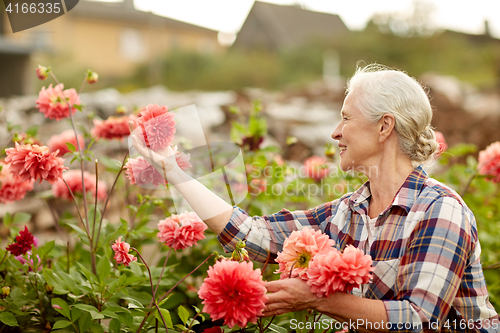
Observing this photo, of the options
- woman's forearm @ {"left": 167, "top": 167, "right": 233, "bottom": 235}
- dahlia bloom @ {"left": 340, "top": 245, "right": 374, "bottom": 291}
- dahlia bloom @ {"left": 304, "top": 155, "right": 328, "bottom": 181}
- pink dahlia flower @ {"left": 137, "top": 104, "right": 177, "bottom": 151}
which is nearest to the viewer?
dahlia bloom @ {"left": 340, "top": 245, "right": 374, "bottom": 291}

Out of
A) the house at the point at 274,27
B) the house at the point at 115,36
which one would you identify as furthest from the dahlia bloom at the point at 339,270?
the house at the point at 274,27

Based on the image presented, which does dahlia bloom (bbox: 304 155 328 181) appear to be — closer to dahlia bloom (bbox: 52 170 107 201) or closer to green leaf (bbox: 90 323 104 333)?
dahlia bloom (bbox: 52 170 107 201)

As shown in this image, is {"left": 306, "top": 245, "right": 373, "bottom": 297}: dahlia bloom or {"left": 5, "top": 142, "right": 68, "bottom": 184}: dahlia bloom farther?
{"left": 5, "top": 142, "right": 68, "bottom": 184}: dahlia bloom

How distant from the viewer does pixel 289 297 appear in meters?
0.94

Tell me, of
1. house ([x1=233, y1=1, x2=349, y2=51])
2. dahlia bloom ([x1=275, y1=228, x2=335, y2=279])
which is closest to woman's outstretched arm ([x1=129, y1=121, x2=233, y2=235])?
→ dahlia bloom ([x1=275, y1=228, x2=335, y2=279])

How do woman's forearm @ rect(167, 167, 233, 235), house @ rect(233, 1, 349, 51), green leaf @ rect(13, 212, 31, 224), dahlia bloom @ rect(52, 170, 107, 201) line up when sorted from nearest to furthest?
woman's forearm @ rect(167, 167, 233, 235) < green leaf @ rect(13, 212, 31, 224) < dahlia bloom @ rect(52, 170, 107, 201) < house @ rect(233, 1, 349, 51)

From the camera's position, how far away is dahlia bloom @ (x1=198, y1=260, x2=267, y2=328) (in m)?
0.84

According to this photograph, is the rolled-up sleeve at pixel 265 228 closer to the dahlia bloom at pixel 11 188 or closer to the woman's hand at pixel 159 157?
the woman's hand at pixel 159 157

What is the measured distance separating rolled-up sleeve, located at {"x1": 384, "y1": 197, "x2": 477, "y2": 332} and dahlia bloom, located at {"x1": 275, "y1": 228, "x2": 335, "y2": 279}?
22 centimetres

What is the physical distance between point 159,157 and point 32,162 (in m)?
0.35

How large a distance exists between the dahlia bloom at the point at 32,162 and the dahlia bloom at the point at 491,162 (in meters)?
1.77

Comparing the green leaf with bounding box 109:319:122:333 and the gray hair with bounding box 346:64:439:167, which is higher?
the gray hair with bounding box 346:64:439:167

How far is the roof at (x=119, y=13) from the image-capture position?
64.7 feet

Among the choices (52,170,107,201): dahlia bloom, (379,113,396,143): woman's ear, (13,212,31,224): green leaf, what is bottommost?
(13,212,31,224): green leaf
